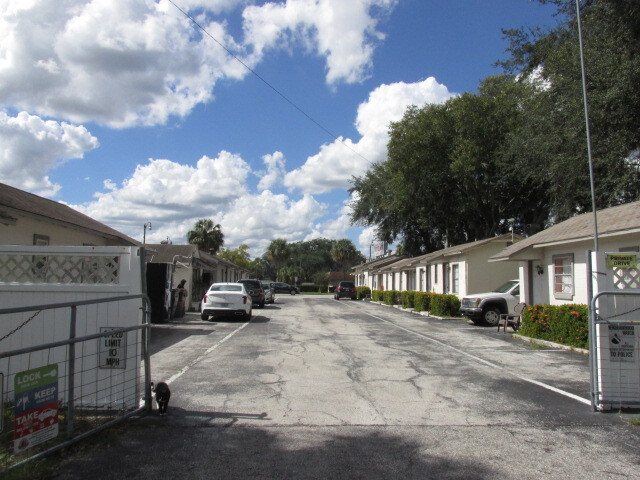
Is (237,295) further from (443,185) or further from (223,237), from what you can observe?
(223,237)

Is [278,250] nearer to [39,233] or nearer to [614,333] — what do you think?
[39,233]

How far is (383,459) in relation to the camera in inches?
187

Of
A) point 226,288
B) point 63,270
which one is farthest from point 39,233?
point 63,270

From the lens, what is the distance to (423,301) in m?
28.2

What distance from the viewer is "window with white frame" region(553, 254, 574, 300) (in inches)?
651

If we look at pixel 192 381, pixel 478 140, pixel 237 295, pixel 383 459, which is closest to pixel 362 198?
pixel 478 140

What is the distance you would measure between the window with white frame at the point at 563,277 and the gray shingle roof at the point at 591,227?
0.79 metres

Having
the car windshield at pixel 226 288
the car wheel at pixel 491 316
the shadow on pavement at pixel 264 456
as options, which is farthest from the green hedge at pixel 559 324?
the car windshield at pixel 226 288

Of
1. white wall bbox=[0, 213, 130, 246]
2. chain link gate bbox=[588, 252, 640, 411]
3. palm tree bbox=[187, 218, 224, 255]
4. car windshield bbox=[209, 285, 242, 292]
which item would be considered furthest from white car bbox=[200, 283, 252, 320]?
palm tree bbox=[187, 218, 224, 255]

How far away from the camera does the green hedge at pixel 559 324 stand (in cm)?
1244

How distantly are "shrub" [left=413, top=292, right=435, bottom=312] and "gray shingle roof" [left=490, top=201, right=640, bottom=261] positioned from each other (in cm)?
753

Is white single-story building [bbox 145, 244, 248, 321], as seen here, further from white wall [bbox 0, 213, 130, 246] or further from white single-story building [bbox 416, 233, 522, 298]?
white single-story building [bbox 416, 233, 522, 298]

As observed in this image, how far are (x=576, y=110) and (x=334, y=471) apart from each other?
51.8 feet

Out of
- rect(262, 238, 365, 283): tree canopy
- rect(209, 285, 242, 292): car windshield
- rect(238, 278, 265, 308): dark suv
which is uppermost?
rect(262, 238, 365, 283): tree canopy
